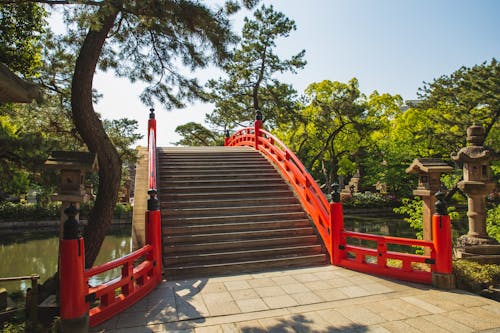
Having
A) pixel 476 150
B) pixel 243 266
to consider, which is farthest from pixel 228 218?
pixel 476 150

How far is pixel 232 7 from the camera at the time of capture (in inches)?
268

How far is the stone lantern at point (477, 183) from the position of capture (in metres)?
6.56

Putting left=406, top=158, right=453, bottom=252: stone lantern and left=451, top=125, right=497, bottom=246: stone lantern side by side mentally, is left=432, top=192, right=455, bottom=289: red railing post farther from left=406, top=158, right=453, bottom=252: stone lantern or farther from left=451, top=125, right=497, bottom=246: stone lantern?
left=451, top=125, right=497, bottom=246: stone lantern

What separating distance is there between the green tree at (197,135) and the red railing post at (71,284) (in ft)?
79.3

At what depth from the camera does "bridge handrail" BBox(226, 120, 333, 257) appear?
668cm

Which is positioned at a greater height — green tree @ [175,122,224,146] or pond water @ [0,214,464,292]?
green tree @ [175,122,224,146]

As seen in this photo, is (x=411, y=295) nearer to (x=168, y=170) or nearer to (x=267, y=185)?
(x=267, y=185)

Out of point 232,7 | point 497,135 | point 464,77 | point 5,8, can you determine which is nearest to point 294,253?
point 232,7

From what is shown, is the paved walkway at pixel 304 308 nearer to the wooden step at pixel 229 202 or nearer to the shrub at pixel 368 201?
the wooden step at pixel 229 202

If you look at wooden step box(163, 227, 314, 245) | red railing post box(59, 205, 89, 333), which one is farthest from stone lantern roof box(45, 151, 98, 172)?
wooden step box(163, 227, 314, 245)

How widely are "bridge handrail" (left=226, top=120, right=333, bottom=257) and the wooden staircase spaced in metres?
0.24

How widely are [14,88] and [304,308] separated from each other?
3.95 m

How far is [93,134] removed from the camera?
6156 mm

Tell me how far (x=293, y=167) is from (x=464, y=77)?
671 inches
